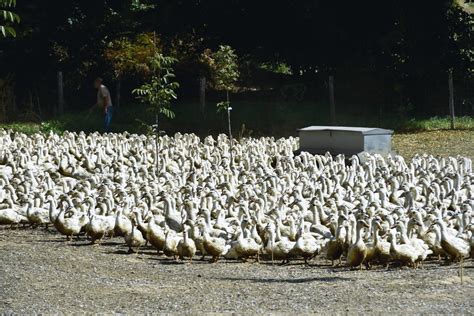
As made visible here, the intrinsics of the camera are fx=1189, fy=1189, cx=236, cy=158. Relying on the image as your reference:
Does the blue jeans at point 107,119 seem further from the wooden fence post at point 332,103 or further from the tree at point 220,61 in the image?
the wooden fence post at point 332,103

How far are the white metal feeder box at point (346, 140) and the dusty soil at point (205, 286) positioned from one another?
1051cm

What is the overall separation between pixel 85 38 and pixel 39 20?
1.61 metres

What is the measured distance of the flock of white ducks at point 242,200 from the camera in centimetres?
1686

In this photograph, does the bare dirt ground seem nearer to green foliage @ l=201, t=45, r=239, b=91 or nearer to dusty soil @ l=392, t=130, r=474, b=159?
dusty soil @ l=392, t=130, r=474, b=159

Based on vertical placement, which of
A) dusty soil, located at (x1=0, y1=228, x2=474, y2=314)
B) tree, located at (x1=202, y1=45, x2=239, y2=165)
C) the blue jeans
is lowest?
dusty soil, located at (x1=0, y1=228, x2=474, y2=314)

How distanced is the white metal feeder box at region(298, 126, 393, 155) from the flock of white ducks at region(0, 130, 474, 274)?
20.5 inches

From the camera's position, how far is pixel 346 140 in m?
27.6

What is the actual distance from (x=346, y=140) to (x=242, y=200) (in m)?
8.17

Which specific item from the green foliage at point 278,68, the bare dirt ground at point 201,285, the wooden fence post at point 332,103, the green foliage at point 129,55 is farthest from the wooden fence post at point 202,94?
the bare dirt ground at point 201,285

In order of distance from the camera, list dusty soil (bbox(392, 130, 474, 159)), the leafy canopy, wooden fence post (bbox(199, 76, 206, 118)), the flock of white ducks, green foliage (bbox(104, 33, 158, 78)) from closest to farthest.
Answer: the flock of white ducks, dusty soil (bbox(392, 130, 474, 159)), the leafy canopy, wooden fence post (bbox(199, 76, 206, 118)), green foliage (bbox(104, 33, 158, 78))

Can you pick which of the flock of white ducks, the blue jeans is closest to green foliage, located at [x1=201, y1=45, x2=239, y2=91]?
the blue jeans

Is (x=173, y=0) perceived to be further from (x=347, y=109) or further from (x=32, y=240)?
(x=32, y=240)

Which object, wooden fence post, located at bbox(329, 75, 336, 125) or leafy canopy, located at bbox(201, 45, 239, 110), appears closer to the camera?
leafy canopy, located at bbox(201, 45, 239, 110)

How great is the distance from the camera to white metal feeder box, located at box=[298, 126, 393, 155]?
27.3 meters
